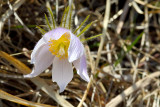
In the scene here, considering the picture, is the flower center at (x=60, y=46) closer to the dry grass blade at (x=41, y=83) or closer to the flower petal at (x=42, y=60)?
the flower petal at (x=42, y=60)

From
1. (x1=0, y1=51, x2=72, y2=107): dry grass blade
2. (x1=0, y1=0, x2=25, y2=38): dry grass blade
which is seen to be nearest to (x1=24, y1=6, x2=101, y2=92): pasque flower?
(x1=0, y1=51, x2=72, y2=107): dry grass blade

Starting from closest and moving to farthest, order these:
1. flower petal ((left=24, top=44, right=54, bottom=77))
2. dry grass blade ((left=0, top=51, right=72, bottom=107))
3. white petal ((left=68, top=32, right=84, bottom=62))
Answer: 1. white petal ((left=68, top=32, right=84, bottom=62))
2. flower petal ((left=24, top=44, right=54, bottom=77))
3. dry grass blade ((left=0, top=51, right=72, bottom=107))

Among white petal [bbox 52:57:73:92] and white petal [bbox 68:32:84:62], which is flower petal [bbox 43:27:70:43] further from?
white petal [bbox 52:57:73:92]

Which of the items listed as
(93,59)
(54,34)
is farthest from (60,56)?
(93,59)

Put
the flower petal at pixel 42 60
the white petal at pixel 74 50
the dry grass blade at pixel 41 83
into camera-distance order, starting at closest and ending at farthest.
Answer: the white petal at pixel 74 50 → the flower petal at pixel 42 60 → the dry grass blade at pixel 41 83

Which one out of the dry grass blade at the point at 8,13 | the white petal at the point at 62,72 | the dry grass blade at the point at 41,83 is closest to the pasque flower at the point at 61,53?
the white petal at the point at 62,72

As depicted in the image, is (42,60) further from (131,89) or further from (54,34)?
(131,89)

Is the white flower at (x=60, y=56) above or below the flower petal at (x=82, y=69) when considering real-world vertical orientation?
above
